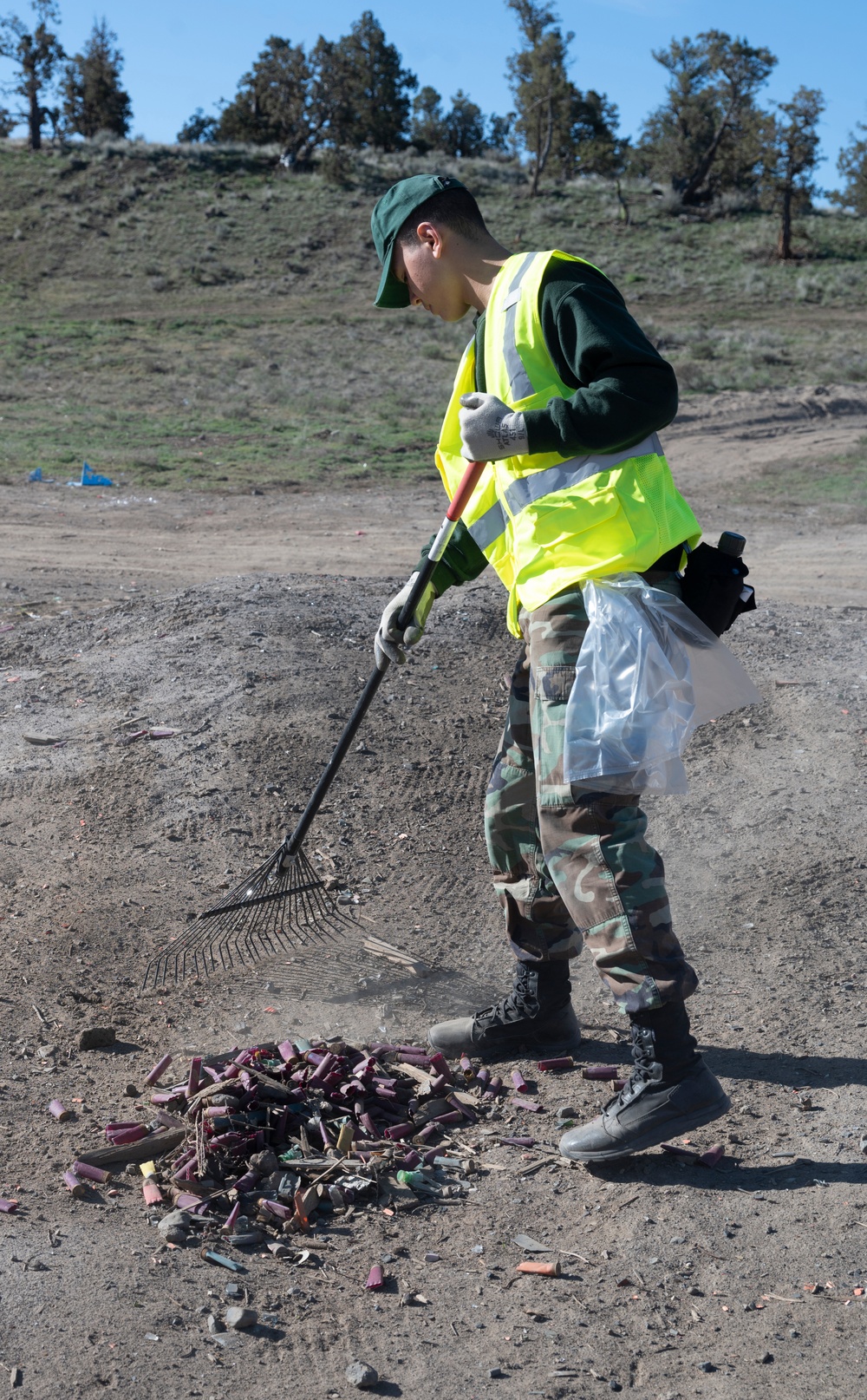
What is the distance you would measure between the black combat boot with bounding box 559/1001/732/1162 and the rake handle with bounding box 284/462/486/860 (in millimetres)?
1139

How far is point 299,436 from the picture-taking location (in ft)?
45.4

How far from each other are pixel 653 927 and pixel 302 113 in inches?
1546

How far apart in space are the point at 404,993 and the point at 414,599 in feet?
4.00

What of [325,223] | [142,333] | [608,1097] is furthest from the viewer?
[325,223]

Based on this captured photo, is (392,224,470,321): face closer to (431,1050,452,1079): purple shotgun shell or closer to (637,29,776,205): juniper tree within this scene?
(431,1050,452,1079): purple shotgun shell

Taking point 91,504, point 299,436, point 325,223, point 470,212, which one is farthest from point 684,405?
point 325,223

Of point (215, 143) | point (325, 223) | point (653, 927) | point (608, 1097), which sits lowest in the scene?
point (608, 1097)

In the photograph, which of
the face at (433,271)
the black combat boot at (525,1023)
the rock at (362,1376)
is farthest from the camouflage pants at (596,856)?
the rock at (362,1376)

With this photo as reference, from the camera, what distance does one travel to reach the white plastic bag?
2445 millimetres

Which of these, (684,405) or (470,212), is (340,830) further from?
(684,405)

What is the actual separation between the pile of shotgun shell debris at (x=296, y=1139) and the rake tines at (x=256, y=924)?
0.50 m

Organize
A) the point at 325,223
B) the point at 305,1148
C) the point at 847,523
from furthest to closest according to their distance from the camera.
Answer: the point at 325,223
the point at 847,523
the point at 305,1148

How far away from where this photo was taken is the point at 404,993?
3.51 m

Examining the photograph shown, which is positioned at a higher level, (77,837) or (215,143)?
(215,143)
